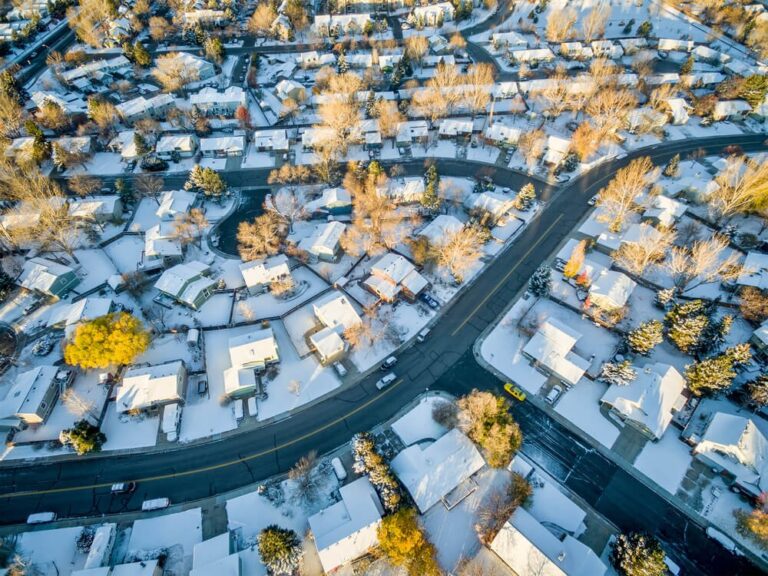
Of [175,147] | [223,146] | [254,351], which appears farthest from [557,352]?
[175,147]

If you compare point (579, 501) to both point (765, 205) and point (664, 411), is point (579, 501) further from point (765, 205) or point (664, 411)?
point (765, 205)

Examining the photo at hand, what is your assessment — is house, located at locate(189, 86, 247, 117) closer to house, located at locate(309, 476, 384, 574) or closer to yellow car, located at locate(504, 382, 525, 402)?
yellow car, located at locate(504, 382, 525, 402)

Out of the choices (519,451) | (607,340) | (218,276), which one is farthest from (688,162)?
(218,276)

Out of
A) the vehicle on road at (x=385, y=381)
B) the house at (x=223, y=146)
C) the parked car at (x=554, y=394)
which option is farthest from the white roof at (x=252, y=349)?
the house at (x=223, y=146)

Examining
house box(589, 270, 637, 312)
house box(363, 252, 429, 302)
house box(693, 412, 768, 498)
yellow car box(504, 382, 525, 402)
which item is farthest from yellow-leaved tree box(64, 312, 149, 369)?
house box(693, 412, 768, 498)

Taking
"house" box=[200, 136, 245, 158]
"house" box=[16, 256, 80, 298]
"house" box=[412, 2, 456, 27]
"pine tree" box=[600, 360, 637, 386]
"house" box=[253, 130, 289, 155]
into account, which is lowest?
"pine tree" box=[600, 360, 637, 386]

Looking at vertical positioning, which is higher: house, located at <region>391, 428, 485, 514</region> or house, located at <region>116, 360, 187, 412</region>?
house, located at <region>116, 360, 187, 412</region>

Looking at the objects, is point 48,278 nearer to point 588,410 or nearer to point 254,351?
point 254,351

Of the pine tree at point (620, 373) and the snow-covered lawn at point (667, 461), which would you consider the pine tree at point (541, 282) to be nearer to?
the pine tree at point (620, 373)
